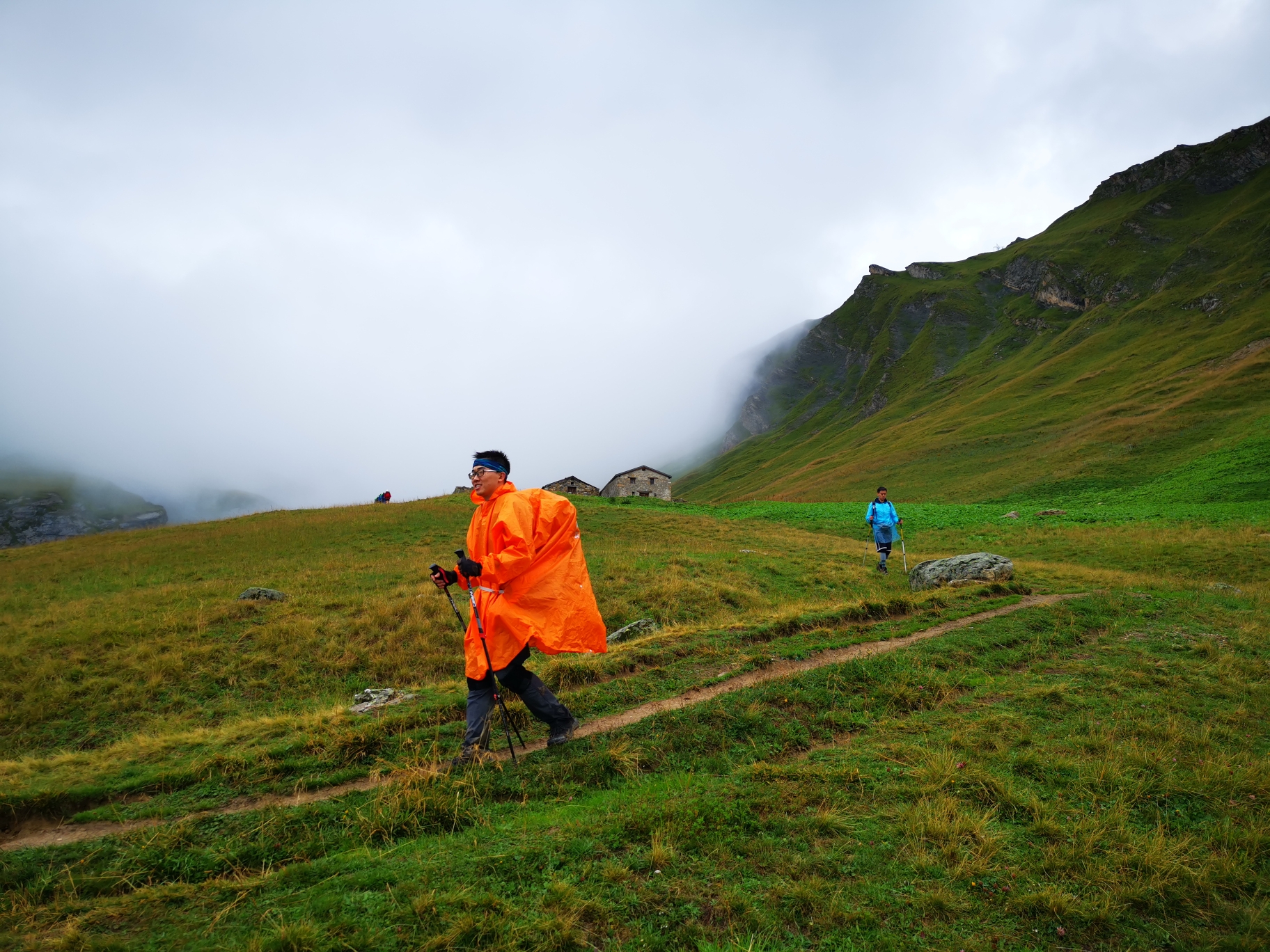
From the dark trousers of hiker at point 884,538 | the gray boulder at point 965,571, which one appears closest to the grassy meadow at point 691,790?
the gray boulder at point 965,571

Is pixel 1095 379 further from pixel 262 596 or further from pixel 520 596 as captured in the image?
pixel 262 596

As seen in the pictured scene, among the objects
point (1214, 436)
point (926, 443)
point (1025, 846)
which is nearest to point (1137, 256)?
point (926, 443)

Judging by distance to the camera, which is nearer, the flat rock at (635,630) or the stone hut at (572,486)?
the flat rock at (635,630)

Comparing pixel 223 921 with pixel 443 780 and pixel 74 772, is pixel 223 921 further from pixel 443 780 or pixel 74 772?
pixel 74 772

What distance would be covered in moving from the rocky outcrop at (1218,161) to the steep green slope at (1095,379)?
1.73 feet

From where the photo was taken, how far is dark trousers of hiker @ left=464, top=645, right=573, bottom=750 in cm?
685

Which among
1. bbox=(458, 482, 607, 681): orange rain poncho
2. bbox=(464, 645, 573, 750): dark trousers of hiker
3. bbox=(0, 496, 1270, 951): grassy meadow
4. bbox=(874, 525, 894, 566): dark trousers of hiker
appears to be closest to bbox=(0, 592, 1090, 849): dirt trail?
bbox=(0, 496, 1270, 951): grassy meadow

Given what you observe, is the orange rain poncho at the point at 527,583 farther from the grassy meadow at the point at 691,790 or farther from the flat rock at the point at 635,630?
the flat rock at the point at 635,630

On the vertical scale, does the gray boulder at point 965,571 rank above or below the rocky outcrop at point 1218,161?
below

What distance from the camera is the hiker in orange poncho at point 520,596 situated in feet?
22.1

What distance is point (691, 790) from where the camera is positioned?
5.79m

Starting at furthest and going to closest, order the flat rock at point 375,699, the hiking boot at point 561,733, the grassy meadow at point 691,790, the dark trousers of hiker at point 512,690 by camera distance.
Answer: the flat rock at point 375,699 < the hiking boot at point 561,733 < the dark trousers of hiker at point 512,690 < the grassy meadow at point 691,790

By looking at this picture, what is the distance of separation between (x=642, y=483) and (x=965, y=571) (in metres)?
67.5

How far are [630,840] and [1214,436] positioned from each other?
66482mm
